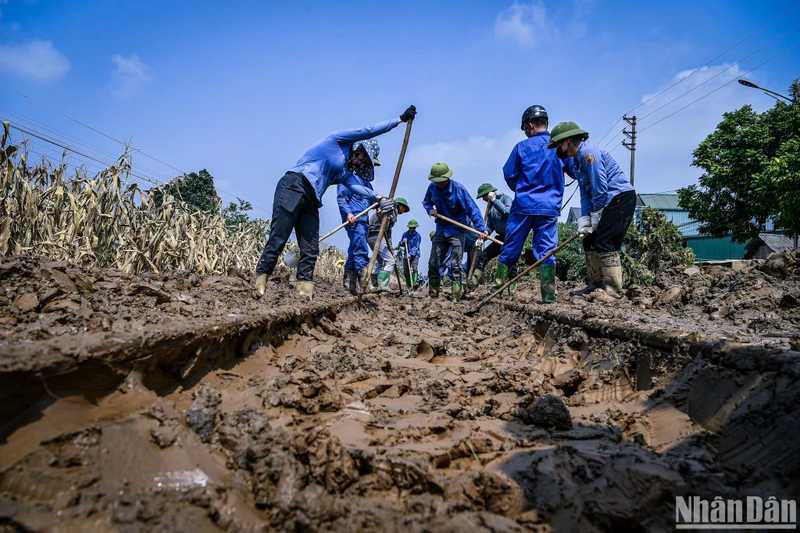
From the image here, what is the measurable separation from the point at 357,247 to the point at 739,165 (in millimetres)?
24455

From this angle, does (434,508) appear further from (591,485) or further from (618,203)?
(618,203)

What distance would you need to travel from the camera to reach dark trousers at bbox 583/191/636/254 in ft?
19.1

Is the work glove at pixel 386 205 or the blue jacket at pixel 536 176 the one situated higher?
the blue jacket at pixel 536 176

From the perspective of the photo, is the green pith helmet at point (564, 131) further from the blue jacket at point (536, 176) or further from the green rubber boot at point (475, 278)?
the green rubber boot at point (475, 278)

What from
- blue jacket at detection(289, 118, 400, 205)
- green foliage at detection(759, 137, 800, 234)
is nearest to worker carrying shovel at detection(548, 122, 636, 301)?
blue jacket at detection(289, 118, 400, 205)

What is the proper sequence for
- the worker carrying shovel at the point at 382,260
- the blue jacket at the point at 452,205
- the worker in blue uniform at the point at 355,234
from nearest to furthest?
the worker in blue uniform at the point at 355,234 → the blue jacket at the point at 452,205 → the worker carrying shovel at the point at 382,260

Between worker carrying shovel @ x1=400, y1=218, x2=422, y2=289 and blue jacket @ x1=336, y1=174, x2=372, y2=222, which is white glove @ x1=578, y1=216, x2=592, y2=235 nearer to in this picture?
blue jacket @ x1=336, y1=174, x2=372, y2=222

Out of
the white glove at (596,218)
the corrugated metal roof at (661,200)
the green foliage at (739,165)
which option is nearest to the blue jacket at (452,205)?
the white glove at (596,218)

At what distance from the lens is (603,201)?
19.4 feet

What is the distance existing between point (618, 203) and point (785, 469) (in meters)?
4.93

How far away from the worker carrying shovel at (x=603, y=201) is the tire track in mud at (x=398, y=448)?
3542mm

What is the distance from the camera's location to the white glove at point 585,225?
599 cm

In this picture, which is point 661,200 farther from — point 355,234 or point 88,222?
point 88,222

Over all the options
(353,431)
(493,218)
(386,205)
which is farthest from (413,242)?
(353,431)
